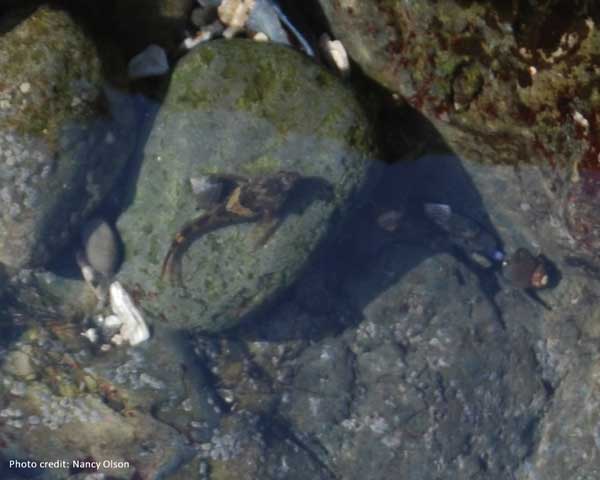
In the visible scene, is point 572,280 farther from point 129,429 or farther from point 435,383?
point 129,429

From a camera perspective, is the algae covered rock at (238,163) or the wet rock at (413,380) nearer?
the algae covered rock at (238,163)

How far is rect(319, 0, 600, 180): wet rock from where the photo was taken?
3340mm

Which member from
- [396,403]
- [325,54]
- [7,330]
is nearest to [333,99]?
[325,54]

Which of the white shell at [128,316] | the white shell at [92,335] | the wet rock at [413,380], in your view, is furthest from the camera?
the wet rock at [413,380]

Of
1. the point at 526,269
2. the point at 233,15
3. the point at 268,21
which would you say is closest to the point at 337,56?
the point at 268,21

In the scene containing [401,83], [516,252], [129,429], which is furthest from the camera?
[516,252]

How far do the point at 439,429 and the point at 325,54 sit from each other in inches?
153

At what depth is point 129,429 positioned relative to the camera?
204 inches

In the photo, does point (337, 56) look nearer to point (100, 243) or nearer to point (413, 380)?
point (100, 243)

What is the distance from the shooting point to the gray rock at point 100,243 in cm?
478

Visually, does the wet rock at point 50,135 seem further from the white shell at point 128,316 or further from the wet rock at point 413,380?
the wet rock at point 413,380

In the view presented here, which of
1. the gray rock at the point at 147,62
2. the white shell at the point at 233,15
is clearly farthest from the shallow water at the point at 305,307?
the white shell at the point at 233,15

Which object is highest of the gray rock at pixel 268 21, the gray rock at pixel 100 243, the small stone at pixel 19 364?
the gray rock at pixel 268 21

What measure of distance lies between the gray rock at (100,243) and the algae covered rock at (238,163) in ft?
0.37
